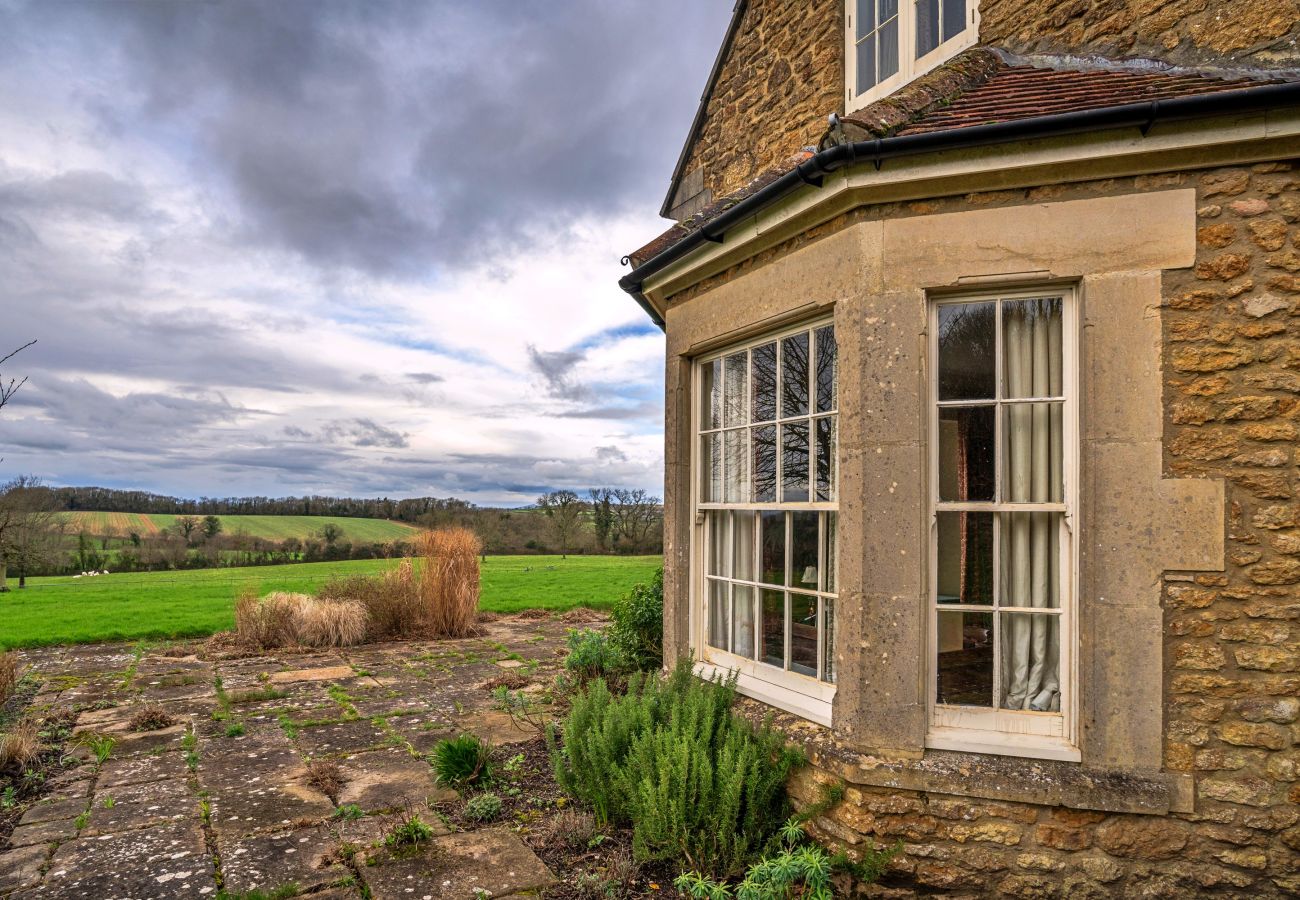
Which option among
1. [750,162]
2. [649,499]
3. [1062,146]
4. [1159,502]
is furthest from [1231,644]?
[649,499]

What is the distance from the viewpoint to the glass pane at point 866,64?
557cm

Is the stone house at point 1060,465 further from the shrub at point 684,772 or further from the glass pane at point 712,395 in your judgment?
the glass pane at point 712,395

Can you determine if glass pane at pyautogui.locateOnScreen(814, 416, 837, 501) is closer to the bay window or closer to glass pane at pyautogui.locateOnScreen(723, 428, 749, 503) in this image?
the bay window

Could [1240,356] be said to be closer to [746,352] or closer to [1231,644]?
[1231,644]

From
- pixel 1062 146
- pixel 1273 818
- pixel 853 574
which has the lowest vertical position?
pixel 1273 818

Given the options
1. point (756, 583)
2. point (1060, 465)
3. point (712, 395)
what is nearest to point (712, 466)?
point (712, 395)

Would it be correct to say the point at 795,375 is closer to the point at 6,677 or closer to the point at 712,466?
the point at 712,466

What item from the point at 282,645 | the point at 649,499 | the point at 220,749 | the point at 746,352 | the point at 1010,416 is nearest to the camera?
the point at 1010,416

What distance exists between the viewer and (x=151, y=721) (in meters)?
6.10

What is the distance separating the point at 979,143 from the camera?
3.33 meters

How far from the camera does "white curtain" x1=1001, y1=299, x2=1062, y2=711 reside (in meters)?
3.42

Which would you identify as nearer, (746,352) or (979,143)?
(979,143)

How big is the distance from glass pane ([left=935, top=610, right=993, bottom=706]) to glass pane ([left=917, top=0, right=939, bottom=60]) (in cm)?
416

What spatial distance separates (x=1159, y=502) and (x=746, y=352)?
2.33 m
